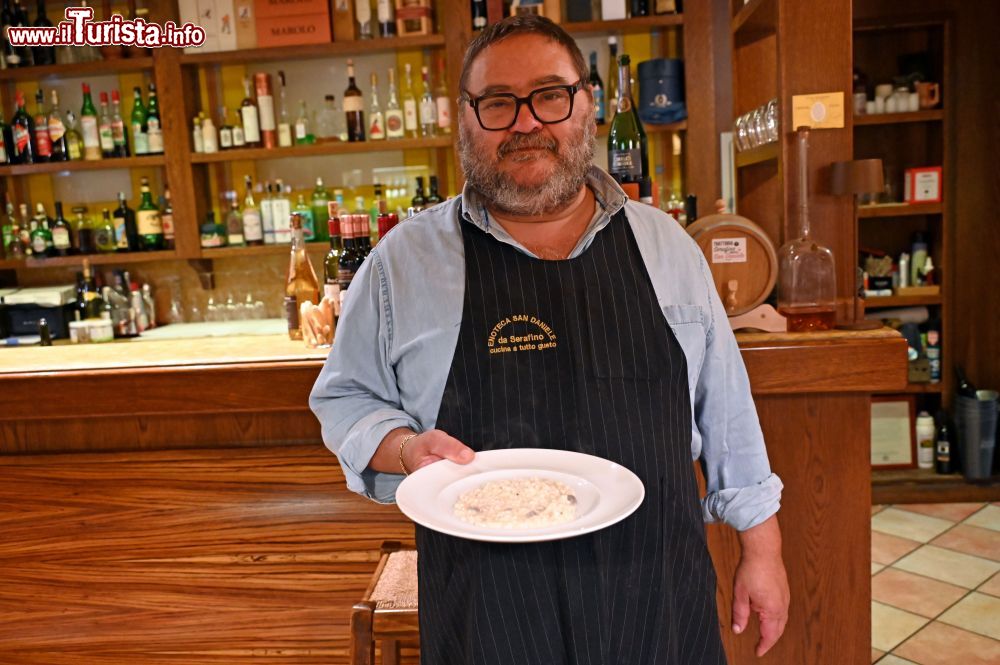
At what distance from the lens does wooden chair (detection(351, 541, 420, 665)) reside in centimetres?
157

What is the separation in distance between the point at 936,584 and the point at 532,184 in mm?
2724

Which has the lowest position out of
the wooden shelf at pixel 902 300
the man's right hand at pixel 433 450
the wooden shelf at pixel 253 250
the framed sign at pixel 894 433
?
the framed sign at pixel 894 433

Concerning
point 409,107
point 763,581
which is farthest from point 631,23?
point 763,581

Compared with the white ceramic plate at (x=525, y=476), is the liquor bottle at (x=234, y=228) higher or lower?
higher

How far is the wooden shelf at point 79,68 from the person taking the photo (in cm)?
417

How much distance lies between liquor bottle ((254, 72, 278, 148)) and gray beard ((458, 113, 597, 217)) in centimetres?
296

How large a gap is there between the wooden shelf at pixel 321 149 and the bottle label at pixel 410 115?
0.37 ft

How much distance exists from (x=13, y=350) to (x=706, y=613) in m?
2.17

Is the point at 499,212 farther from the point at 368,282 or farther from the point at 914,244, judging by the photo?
the point at 914,244

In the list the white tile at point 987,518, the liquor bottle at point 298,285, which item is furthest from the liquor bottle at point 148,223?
the white tile at point 987,518

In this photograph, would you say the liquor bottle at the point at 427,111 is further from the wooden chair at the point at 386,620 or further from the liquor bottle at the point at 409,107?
the wooden chair at the point at 386,620

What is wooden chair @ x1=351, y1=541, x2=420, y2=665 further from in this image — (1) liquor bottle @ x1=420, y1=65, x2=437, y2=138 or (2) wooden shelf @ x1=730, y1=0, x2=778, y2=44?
(1) liquor bottle @ x1=420, y1=65, x2=437, y2=138

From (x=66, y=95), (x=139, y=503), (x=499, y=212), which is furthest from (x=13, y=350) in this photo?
(x=66, y=95)

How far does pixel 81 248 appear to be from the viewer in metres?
4.43
